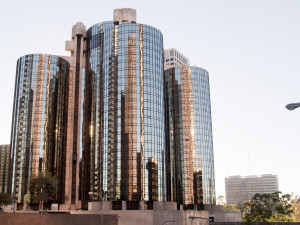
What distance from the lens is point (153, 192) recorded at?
397 ft

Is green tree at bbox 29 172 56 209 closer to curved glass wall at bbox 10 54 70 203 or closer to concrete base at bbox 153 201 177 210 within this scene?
curved glass wall at bbox 10 54 70 203

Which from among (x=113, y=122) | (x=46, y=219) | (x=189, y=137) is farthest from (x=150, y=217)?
(x=189, y=137)

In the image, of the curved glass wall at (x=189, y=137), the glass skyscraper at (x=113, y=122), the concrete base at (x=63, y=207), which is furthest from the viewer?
the curved glass wall at (x=189, y=137)

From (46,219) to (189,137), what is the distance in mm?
98453

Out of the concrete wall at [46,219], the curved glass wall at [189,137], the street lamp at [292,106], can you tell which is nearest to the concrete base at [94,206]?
the curved glass wall at [189,137]

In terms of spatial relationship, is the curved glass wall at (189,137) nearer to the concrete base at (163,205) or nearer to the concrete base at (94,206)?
the concrete base at (163,205)

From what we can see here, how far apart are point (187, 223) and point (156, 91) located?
4492 cm

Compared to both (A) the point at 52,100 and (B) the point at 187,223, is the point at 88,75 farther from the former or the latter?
(B) the point at 187,223

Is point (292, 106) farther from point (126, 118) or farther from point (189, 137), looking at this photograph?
point (189, 137)

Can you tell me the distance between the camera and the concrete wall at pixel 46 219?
52822 mm

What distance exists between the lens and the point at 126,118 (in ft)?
403

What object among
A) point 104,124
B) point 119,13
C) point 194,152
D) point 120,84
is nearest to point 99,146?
point 104,124

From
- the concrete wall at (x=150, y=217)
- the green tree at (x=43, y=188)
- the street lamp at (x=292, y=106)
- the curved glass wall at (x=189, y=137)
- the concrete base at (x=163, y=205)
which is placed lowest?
the concrete wall at (x=150, y=217)

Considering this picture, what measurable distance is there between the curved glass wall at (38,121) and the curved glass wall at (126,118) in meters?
14.9
